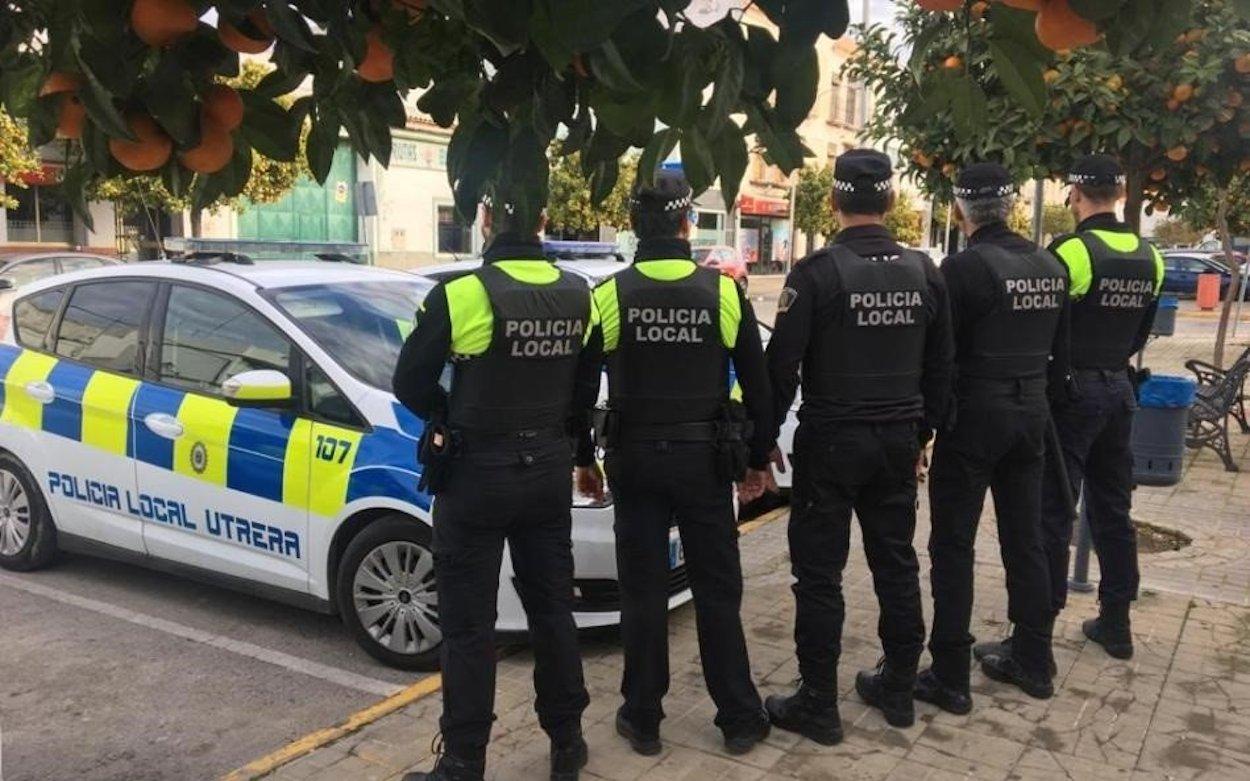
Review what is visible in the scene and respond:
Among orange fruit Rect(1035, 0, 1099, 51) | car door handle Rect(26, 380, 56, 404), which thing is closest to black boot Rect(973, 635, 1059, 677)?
orange fruit Rect(1035, 0, 1099, 51)

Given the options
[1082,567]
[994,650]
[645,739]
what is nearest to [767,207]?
[1082,567]

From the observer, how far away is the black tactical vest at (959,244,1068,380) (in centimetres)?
383

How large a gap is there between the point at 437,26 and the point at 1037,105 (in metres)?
0.91

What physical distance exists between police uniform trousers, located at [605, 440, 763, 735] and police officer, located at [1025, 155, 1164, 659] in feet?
4.64

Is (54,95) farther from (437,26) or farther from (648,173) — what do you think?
(648,173)

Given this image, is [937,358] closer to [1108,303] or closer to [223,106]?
[1108,303]

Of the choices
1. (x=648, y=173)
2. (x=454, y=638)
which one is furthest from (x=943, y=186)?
(x=648, y=173)

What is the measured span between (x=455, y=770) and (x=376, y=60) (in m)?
2.24

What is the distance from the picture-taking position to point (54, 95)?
4.61 ft

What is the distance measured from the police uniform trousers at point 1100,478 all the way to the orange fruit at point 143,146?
355 centimetres

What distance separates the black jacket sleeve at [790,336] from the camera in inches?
140

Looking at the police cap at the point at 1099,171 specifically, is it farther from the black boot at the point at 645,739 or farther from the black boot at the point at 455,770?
the black boot at the point at 455,770

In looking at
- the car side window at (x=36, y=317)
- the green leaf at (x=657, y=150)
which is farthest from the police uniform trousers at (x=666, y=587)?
the car side window at (x=36, y=317)

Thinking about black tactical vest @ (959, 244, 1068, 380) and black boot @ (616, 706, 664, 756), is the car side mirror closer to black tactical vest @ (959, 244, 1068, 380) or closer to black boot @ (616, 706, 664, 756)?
black boot @ (616, 706, 664, 756)
